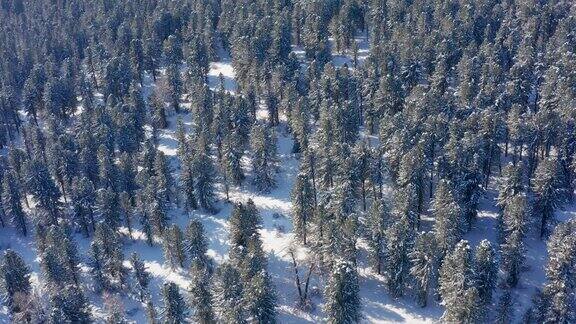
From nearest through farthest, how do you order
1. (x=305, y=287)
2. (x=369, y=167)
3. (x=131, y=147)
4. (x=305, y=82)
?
(x=305, y=287) < (x=369, y=167) < (x=131, y=147) < (x=305, y=82)

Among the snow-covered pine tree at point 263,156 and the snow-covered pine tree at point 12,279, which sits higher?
the snow-covered pine tree at point 263,156

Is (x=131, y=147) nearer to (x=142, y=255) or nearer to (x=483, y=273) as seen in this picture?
(x=142, y=255)

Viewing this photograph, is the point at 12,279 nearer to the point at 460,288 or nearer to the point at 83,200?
the point at 83,200

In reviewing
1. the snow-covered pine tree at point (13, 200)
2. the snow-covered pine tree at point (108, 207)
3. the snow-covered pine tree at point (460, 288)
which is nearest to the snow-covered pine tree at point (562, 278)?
the snow-covered pine tree at point (460, 288)

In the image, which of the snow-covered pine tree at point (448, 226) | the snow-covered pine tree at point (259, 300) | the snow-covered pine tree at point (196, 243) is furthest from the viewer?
the snow-covered pine tree at point (196, 243)

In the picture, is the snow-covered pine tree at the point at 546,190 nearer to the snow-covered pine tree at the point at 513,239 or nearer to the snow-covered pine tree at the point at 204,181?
the snow-covered pine tree at the point at 513,239

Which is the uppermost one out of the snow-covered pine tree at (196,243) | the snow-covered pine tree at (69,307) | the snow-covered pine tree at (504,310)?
the snow-covered pine tree at (196,243)

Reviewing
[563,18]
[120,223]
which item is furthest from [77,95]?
[563,18]
